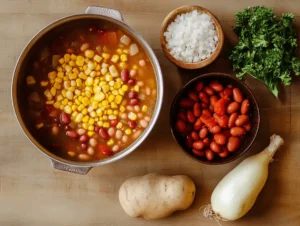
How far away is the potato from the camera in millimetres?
2033

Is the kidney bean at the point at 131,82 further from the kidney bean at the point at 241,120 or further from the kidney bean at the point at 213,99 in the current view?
the kidney bean at the point at 241,120

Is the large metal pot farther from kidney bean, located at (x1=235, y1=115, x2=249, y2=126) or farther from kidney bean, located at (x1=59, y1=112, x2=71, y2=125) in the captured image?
kidney bean, located at (x1=235, y1=115, x2=249, y2=126)

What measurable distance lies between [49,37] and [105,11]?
9.7 inches

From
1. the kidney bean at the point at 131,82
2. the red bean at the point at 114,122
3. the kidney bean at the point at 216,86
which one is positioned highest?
the kidney bean at the point at 131,82

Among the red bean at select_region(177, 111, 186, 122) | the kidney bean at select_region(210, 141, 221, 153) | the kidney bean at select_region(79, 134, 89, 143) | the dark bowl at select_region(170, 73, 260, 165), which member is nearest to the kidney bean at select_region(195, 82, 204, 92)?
the dark bowl at select_region(170, 73, 260, 165)

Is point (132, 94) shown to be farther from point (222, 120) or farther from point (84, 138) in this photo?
point (222, 120)

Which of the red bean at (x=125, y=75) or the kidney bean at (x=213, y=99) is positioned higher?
the red bean at (x=125, y=75)

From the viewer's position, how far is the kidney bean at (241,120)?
79.1 inches

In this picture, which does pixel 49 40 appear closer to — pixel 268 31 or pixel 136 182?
pixel 136 182

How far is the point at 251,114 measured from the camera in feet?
6.78

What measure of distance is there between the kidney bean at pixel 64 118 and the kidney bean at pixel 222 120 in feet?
1.90

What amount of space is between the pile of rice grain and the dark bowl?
93 mm

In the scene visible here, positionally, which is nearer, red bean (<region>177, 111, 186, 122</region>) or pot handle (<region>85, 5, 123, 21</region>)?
pot handle (<region>85, 5, 123, 21</region>)

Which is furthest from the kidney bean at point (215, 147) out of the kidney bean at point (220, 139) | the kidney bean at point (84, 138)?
the kidney bean at point (84, 138)
